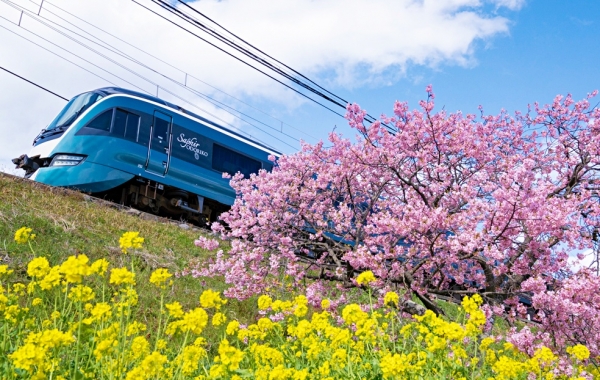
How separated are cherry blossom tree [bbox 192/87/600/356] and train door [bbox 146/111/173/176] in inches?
162

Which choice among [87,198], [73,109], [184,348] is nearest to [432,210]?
[184,348]

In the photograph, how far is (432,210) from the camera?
5.70 meters

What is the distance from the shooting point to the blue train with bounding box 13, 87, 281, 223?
11125mm

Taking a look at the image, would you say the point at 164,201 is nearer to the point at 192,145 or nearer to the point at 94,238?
the point at 192,145

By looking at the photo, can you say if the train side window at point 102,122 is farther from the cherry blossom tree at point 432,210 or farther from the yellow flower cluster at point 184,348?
the yellow flower cluster at point 184,348

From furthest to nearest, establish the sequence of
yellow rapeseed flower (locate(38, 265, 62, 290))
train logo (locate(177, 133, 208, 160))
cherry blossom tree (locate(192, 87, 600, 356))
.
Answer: train logo (locate(177, 133, 208, 160)) → cherry blossom tree (locate(192, 87, 600, 356)) → yellow rapeseed flower (locate(38, 265, 62, 290))

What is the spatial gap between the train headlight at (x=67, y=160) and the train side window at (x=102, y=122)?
67cm

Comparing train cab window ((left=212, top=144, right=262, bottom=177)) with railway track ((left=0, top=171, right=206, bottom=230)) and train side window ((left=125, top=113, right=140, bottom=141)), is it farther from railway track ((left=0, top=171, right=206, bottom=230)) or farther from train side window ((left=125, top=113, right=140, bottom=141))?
railway track ((left=0, top=171, right=206, bottom=230))

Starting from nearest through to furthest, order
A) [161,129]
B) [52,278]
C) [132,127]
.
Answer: [52,278]
[132,127]
[161,129]

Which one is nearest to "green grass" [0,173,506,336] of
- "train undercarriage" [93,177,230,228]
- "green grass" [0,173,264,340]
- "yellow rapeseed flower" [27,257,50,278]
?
"green grass" [0,173,264,340]

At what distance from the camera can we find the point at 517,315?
607 centimetres

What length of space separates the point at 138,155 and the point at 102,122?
3.11ft

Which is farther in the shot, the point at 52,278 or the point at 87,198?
the point at 87,198

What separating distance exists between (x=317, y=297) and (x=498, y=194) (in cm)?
235
